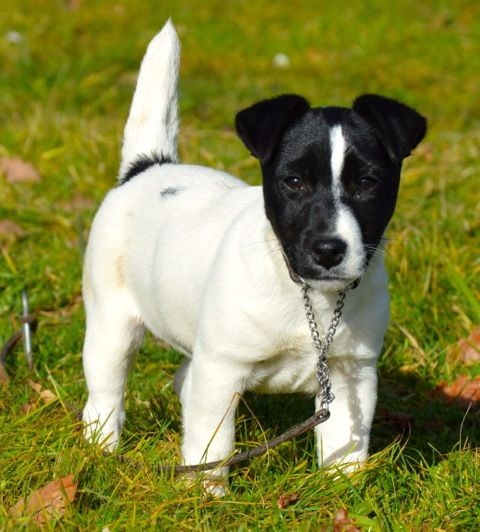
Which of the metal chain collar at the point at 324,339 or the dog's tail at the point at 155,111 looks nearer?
the metal chain collar at the point at 324,339

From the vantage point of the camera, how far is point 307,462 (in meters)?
4.18

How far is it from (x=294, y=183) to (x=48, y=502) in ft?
4.31

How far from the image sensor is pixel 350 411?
161 inches

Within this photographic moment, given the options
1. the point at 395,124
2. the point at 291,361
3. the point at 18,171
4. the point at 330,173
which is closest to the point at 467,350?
the point at 291,361

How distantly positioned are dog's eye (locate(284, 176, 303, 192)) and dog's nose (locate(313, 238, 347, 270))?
25 centimetres

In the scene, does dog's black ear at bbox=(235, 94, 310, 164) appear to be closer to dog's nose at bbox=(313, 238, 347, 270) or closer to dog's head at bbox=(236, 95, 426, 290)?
dog's head at bbox=(236, 95, 426, 290)

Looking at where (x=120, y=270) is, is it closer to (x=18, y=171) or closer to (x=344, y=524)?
(x=344, y=524)

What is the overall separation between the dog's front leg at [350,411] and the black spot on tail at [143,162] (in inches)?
50.3

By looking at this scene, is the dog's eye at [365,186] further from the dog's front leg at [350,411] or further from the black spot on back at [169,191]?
the black spot on back at [169,191]

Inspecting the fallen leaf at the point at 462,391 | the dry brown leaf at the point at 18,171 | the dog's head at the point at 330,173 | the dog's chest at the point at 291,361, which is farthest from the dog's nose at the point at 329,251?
the dry brown leaf at the point at 18,171

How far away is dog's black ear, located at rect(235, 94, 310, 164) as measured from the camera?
3.64 m

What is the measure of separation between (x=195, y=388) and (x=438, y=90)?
7183 mm

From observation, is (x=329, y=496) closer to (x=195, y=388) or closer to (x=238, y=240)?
(x=195, y=388)

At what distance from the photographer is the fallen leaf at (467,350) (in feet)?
17.4
